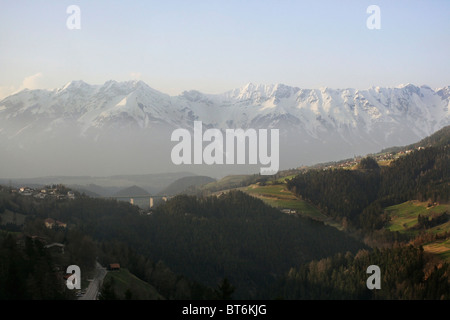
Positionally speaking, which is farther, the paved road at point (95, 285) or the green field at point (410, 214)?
the green field at point (410, 214)

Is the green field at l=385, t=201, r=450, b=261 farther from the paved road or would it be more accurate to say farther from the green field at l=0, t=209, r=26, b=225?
the green field at l=0, t=209, r=26, b=225

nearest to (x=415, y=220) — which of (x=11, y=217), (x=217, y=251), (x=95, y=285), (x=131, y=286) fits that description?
(x=217, y=251)

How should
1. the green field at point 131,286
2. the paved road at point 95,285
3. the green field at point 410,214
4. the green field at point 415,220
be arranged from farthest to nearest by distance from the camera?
1. the green field at point 410,214
2. the green field at point 415,220
3. the green field at point 131,286
4. the paved road at point 95,285

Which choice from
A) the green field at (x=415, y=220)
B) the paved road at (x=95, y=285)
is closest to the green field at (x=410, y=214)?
the green field at (x=415, y=220)

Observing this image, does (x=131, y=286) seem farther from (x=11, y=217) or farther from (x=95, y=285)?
(x=11, y=217)

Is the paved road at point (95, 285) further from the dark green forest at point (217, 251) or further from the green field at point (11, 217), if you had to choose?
the green field at point (11, 217)
